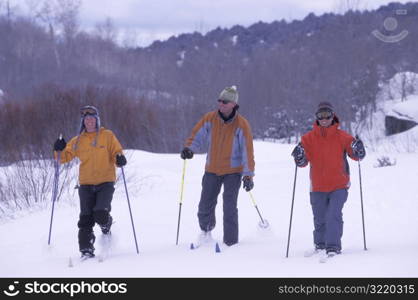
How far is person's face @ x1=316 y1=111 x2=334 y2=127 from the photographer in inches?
226

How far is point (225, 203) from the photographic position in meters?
6.46

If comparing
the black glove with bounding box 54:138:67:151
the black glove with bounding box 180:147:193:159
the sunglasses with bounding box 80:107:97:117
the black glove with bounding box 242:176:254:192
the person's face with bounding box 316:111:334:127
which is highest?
the sunglasses with bounding box 80:107:97:117

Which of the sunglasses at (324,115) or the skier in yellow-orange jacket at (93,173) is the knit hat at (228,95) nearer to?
the sunglasses at (324,115)

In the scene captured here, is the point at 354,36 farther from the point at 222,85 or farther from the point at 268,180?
the point at 268,180

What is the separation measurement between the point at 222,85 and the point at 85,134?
39.4 meters

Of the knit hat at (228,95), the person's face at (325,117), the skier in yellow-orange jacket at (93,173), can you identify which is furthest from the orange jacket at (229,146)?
the skier in yellow-orange jacket at (93,173)

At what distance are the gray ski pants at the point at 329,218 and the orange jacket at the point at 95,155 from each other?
210 centimetres

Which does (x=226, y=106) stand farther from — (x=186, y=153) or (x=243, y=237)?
(x=243, y=237)

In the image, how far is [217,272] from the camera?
5.18 metres

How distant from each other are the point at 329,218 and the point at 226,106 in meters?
1.59

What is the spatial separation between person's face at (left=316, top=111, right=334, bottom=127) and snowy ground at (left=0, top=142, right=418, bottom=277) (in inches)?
50.2

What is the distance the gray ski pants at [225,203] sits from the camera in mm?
6434

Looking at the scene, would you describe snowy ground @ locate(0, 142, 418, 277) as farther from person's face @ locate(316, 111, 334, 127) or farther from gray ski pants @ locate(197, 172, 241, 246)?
person's face @ locate(316, 111, 334, 127)

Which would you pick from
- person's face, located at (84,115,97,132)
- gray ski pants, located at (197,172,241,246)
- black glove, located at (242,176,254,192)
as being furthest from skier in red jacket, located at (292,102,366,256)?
person's face, located at (84,115,97,132)
